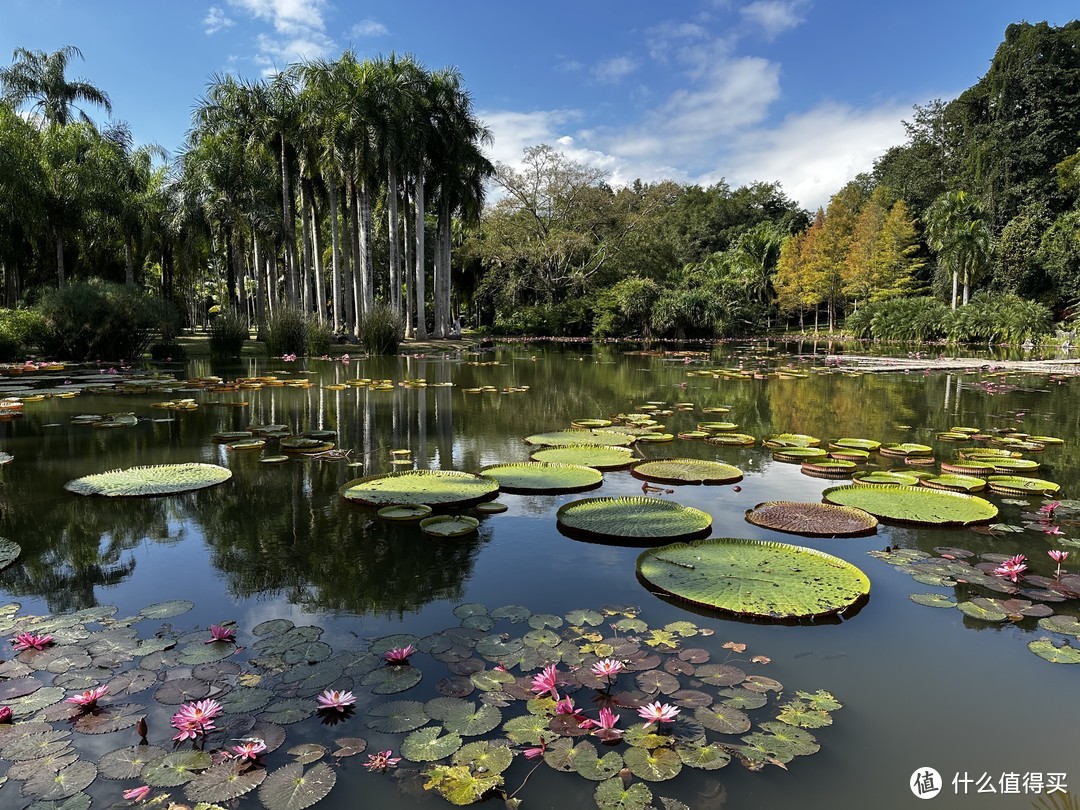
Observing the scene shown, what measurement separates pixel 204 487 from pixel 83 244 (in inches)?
1099

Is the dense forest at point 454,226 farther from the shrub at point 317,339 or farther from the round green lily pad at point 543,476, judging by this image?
the round green lily pad at point 543,476

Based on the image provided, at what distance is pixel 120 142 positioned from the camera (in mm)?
30078

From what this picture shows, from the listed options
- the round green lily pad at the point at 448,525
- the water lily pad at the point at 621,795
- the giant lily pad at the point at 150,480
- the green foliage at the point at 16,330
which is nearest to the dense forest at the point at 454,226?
the green foliage at the point at 16,330

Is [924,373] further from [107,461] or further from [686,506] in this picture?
[107,461]

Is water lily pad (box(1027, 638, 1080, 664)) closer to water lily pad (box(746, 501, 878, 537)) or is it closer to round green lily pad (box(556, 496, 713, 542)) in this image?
water lily pad (box(746, 501, 878, 537))

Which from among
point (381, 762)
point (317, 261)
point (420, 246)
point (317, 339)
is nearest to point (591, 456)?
point (381, 762)

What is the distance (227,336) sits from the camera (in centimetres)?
1872

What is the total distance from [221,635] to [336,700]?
2.65ft

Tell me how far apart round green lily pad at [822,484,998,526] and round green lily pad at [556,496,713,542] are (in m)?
1.25

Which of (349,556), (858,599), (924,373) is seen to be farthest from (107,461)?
(924,373)

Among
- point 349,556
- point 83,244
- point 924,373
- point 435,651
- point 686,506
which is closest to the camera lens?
point 435,651

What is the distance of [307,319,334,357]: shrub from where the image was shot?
20.1 metres

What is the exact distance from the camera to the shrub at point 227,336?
18.6 m

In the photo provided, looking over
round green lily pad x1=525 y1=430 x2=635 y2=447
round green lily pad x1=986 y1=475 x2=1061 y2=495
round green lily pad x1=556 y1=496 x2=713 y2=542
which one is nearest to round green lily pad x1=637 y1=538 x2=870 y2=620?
round green lily pad x1=556 y1=496 x2=713 y2=542
